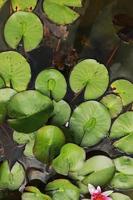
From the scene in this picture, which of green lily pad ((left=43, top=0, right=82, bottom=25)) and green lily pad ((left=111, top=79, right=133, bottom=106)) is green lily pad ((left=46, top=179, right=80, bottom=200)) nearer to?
green lily pad ((left=111, top=79, right=133, bottom=106))

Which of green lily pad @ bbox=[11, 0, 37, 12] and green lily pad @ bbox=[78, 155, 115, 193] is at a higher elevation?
green lily pad @ bbox=[11, 0, 37, 12]

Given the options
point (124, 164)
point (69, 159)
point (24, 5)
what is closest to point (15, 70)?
point (24, 5)

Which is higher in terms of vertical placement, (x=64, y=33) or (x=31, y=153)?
(x=64, y=33)

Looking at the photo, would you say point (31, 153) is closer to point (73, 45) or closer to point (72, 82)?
point (72, 82)

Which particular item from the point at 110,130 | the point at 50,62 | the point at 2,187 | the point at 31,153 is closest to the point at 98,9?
the point at 50,62

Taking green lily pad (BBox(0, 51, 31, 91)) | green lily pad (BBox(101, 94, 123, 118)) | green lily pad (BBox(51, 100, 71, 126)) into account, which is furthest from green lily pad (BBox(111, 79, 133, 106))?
green lily pad (BBox(0, 51, 31, 91))

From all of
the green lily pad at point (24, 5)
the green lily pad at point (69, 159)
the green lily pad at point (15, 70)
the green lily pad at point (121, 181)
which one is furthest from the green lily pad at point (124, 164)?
the green lily pad at point (24, 5)

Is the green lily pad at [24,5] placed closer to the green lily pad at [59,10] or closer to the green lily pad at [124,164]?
the green lily pad at [59,10]
